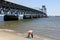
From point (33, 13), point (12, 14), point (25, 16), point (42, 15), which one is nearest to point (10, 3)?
point (12, 14)

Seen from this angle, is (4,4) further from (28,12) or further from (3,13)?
(28,12)

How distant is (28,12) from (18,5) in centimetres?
3482

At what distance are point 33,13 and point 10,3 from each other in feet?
173

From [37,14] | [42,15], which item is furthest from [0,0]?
[42,15]

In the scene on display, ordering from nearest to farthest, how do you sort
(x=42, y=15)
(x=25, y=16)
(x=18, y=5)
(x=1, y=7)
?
1. (x=1, y=7)
2. (x=18, y=5)
3. (x=25, y=16)
4. (x=42, y=15)

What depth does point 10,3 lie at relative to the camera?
9931 cm

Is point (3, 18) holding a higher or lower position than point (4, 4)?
lower

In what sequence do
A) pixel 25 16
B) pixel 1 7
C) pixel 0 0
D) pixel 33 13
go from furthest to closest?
pixel 33 13
pixel 25 16
pixel 1 7
pixel 0 0

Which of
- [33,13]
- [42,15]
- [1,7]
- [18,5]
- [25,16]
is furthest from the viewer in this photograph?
[42,15]

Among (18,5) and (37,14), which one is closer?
(18,5)

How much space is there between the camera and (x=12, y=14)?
4409 inches

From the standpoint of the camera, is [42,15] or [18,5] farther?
[42,15]

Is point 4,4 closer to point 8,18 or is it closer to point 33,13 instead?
point 8,18

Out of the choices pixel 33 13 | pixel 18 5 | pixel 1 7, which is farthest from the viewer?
pixel 33 13
